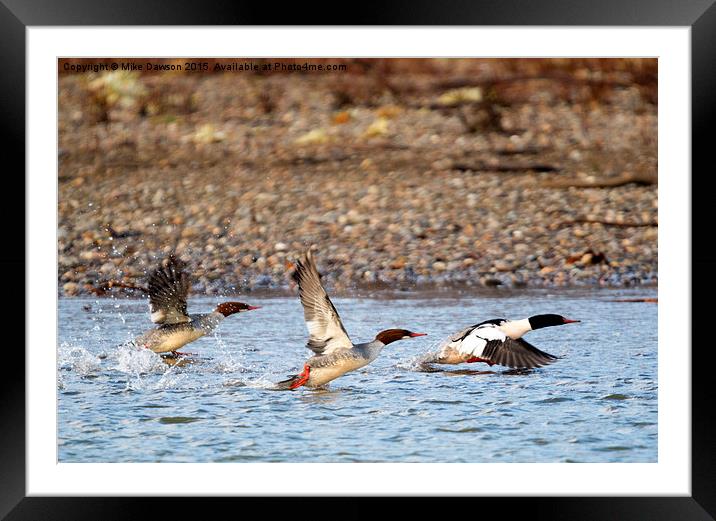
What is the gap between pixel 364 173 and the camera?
726cm

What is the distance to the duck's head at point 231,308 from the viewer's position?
6048 mm

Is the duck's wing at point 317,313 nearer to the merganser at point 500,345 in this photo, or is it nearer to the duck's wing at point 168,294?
the merganser at point 500,345

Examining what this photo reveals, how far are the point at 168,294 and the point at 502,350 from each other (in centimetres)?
178

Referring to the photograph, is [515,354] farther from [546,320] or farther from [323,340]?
[323,340]

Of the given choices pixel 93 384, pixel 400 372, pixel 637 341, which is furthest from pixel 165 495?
pixel 637 341

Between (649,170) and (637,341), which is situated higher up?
(649,170)

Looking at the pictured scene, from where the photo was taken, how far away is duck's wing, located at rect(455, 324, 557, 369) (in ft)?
17.9

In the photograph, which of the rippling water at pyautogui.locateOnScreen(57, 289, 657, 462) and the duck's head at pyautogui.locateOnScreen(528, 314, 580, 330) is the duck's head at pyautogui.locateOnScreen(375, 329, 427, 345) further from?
the duck's head at pyautogui.locateOnScreen(528, 314, 580, 330)

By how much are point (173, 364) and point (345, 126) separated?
99.8 inches

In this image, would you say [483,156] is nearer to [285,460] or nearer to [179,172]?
[179,172]
